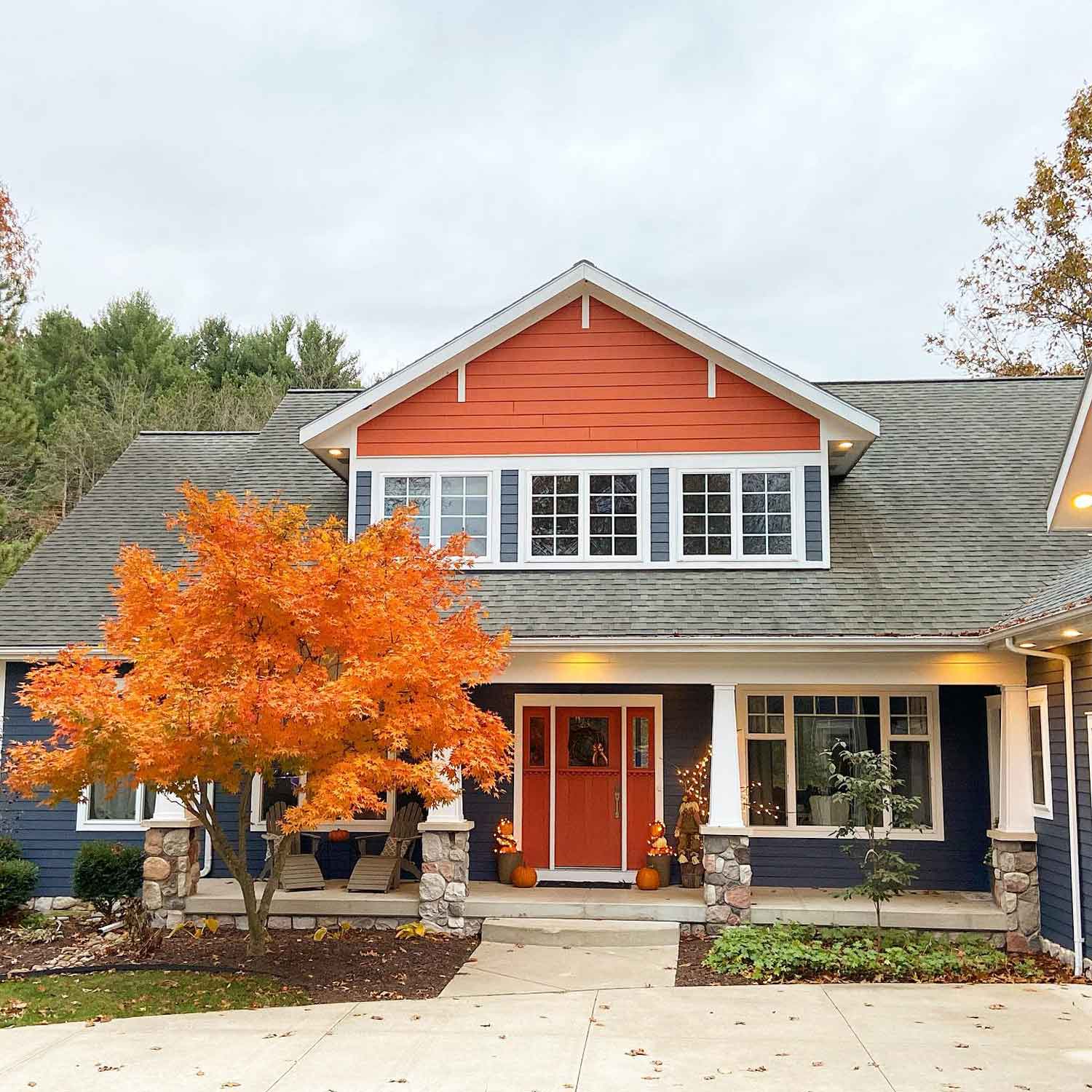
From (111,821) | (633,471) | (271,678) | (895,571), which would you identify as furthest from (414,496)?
(895,571)

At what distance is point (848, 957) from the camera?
925cm

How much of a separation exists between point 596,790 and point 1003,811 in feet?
13.8

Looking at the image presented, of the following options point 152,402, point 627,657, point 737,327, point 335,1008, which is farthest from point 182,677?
point 737,327

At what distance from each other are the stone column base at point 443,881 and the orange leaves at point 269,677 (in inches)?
73.6

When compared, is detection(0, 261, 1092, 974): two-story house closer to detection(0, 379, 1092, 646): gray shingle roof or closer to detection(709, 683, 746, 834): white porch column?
detection(0, 379, 1092, 646): gray shingle roof

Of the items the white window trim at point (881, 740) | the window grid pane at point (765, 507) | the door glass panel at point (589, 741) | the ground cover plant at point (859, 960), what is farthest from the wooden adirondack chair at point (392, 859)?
the window grid pane at point (765, 507)

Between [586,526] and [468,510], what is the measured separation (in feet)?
4.32

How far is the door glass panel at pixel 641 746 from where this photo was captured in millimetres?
12406

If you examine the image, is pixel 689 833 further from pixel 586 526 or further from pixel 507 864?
pixel 586 526

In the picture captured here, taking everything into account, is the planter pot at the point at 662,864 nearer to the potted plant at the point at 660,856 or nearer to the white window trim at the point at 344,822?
the potted plant at the point at 660,856

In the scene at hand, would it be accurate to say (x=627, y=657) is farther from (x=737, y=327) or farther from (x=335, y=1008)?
(x=737, y=327)

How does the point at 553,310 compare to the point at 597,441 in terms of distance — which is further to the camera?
the point at 553,310

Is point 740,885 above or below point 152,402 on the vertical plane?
below

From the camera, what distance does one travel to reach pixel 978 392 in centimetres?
1553
